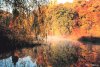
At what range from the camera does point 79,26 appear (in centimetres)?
8325

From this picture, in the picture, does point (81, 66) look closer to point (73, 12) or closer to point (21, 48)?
point (21, 48)

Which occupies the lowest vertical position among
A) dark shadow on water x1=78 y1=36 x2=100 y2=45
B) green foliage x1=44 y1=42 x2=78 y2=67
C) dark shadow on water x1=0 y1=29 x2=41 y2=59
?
green foliage x1=44 y1=42 x2=78 y2=67

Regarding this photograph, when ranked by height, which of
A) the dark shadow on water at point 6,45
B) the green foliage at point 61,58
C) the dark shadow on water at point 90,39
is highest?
the dark shadow on water at point 6,45

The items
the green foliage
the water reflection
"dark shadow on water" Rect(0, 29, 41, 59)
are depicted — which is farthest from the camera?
"dark shadow on water" Rect(0, 29, 41, 59)

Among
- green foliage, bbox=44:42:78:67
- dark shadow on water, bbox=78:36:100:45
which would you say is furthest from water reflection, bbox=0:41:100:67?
dark shadow on water, bbox=78:36:100:45

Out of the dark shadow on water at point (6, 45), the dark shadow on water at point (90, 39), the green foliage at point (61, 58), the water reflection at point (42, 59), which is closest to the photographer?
the water reflection at point (42, 59)

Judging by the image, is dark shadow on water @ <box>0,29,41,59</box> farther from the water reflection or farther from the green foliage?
the green foliage

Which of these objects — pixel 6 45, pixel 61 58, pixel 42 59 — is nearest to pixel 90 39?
pixel 61 58

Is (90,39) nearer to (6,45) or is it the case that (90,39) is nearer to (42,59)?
(6,45)

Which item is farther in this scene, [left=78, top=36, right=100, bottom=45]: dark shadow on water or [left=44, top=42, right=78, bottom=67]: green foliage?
[left=78, top=36, right=100, bottom=45]: dark shadow on water

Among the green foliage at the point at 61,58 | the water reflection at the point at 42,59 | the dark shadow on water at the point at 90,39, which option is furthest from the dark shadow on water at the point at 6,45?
the dark shadow on water at the point at 90,39

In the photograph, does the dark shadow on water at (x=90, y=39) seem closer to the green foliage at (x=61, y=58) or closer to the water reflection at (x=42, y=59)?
the green foliage at (x=61, y=58)

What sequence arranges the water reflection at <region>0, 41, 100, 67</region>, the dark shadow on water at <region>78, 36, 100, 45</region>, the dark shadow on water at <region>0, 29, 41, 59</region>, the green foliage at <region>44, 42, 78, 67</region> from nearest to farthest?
1. the water reflection at <region>0, 41, 100, 67</region>
2. the green foliage at <region>44, 42, 78, 67</region>
3. the dark shadow on water at <region>0, 29, 41, 59</region>
4. the dark shadow on water at <region>78, 36, 100, 45</region>

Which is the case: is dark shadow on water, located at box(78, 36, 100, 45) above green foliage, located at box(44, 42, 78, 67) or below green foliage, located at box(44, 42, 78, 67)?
above
